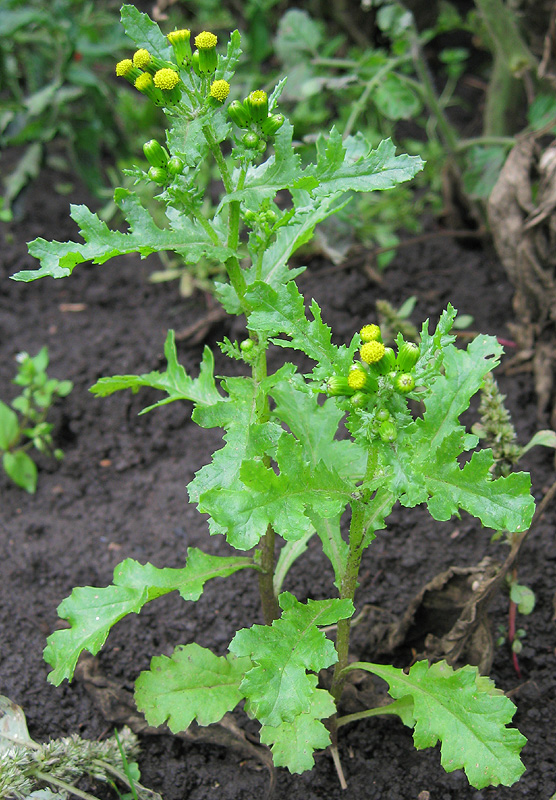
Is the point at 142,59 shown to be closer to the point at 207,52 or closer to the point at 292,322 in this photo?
the point at 207,52

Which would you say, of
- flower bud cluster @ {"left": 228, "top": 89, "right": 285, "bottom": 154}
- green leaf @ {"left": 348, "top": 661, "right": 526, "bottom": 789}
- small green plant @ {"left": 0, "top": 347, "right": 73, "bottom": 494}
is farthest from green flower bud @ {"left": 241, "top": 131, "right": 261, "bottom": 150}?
small green plant @ {"left": 0, "top": 347, "right": 73, "bottom": 494}

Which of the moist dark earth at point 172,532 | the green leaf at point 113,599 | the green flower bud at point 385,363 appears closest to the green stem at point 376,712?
the moist dark earth at point 172,532

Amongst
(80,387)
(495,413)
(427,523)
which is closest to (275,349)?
(80,387)

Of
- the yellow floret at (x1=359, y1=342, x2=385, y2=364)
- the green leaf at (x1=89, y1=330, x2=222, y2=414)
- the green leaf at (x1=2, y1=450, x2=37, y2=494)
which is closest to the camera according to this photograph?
the yellow floret at (x1=359, y1=342, x2=385, y2=364)

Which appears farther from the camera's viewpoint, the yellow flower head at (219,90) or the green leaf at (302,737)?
the green leaf at (302,737)

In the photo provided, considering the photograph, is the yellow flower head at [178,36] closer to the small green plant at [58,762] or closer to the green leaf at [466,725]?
the green leaf at [466,725]

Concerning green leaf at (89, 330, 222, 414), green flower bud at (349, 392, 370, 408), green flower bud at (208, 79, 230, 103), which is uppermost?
green flower bud at (208, 79, 230, 103)

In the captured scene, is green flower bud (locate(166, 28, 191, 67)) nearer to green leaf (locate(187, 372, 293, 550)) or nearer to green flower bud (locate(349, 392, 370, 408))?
green leaf (locate(187, 372, 293, 550))
